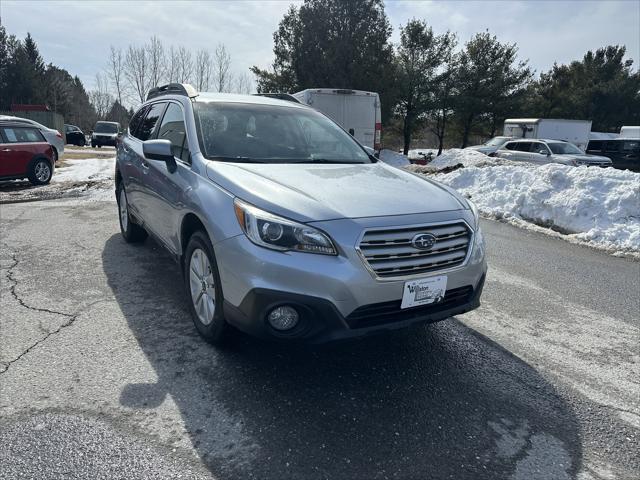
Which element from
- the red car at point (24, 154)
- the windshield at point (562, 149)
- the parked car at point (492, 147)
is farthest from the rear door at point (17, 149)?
the windshield at point (562, 149)

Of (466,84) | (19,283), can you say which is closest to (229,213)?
(19,283)

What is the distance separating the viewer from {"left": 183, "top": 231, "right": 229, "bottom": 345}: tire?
2951mm

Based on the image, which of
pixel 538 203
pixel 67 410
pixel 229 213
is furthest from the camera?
pixel 538 203

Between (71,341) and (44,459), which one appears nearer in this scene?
(44,459)

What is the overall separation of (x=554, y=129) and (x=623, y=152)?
16.2 feet

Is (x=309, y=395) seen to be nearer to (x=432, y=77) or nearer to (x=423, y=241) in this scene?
(x=423, y=241)

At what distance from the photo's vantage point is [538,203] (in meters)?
8.91

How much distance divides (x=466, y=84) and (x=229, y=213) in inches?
1355

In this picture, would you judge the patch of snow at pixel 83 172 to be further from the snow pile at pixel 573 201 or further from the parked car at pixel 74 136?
the parked car at pixel 74 136

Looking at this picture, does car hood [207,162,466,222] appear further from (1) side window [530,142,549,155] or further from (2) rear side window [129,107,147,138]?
(1) side window [530,142,549,155]

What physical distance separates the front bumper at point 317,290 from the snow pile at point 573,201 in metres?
5.94

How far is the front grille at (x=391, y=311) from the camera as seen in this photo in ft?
8.43

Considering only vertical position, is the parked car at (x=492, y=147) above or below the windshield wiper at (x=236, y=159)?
below

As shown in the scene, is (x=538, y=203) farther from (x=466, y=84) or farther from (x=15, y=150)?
(x=466, y=84)
